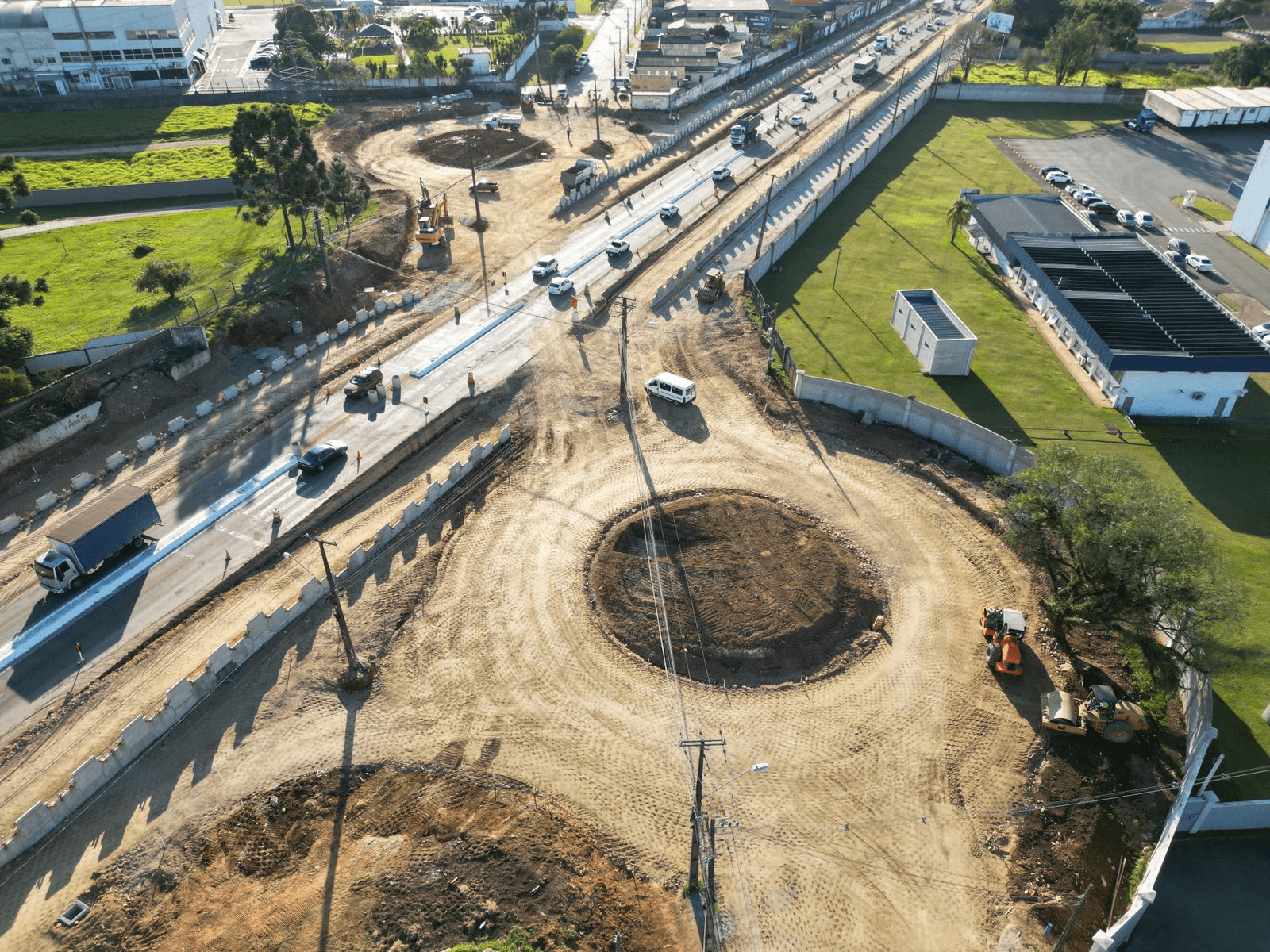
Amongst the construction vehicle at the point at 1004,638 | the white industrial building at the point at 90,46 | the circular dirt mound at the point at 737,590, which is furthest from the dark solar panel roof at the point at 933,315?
the white industrial building at the point at 90,46

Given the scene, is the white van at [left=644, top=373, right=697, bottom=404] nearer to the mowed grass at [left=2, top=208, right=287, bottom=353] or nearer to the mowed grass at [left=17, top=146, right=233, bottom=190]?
the mowed grass at [left=2, top=208, right=287, bottom=353]

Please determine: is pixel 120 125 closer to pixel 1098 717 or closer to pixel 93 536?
pixel 93 536

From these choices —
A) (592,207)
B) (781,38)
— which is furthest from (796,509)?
(781,38)

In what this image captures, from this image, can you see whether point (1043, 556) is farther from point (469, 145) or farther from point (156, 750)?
point (469, 145)

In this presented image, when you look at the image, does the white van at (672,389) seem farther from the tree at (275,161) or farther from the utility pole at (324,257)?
the tree at (275,161)

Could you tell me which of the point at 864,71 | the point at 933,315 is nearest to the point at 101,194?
the point at 933,315
